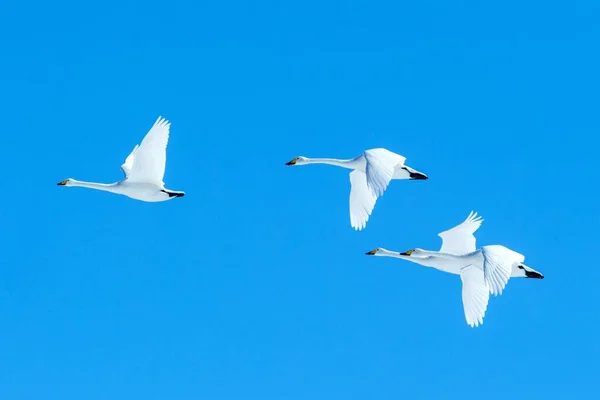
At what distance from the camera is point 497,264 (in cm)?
4016

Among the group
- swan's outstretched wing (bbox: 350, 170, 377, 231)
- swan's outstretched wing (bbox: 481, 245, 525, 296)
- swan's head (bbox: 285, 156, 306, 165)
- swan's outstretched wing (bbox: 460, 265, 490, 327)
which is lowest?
swan's outstretched wing (bbox: 481, 245, 525, 296)

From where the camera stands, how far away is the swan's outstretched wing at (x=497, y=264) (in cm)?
3869

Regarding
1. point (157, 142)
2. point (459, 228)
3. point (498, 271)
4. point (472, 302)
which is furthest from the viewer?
point (459, 228)

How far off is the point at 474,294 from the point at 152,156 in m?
11.8

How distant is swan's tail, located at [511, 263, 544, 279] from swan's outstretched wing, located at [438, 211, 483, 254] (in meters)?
4.43

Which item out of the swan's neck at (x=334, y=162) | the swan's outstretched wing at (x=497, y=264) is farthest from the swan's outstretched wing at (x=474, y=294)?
the swan's neck at (x=334, y=162)

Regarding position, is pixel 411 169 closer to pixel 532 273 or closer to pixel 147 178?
pixel 532 273

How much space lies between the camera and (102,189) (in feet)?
149

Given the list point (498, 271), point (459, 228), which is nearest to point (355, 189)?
point (459, 228)

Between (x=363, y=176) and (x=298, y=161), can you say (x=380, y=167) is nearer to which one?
(x=363, y=176)

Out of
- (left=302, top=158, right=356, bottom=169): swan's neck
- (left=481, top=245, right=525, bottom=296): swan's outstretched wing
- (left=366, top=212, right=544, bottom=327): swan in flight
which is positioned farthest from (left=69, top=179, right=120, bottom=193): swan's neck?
(left=481, top=245, right=525, bottom=296): swan's outstretched wing

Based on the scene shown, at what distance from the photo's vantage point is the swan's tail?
4406 centimetres

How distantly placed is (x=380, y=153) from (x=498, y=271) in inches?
258

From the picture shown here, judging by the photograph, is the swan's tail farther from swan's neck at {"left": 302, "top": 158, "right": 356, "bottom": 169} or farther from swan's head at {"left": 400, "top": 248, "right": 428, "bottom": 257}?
swan's neck at {"left": 302, "top": 158, "right": 356, "bottom": 169}
